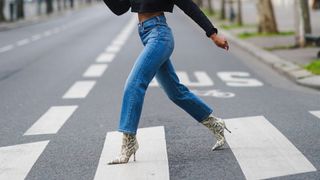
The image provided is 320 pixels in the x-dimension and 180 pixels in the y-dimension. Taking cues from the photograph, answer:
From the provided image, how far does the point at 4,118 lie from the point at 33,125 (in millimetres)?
763

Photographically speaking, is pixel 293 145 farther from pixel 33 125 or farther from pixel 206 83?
pixel 206 83

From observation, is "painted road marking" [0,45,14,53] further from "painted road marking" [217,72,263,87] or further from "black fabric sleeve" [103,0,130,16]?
"black fabric sleeve" [103,0,130,16]

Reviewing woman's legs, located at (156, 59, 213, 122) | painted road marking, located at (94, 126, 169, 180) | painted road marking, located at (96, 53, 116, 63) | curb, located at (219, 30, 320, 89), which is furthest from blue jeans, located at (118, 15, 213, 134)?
painted road marking, located at (96, 53, 116, 63)

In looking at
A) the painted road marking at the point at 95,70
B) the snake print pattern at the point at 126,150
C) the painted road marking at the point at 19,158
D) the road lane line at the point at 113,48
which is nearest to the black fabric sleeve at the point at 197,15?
the snake print pattern at the point at 126,150

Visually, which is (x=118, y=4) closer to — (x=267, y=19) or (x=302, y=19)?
(x=302, y=19)

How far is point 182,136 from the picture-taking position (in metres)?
6.79

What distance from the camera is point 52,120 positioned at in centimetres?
796

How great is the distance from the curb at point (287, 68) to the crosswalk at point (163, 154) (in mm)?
3603

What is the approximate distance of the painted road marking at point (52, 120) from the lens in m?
7.29

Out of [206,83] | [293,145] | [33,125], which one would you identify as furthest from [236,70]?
[293,145]

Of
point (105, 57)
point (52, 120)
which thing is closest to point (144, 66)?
point (52, 120)

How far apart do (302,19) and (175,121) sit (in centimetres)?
991

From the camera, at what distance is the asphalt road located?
18.1 ft

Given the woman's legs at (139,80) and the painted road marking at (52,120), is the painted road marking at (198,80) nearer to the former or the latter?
the painted road marking at (52,120)
